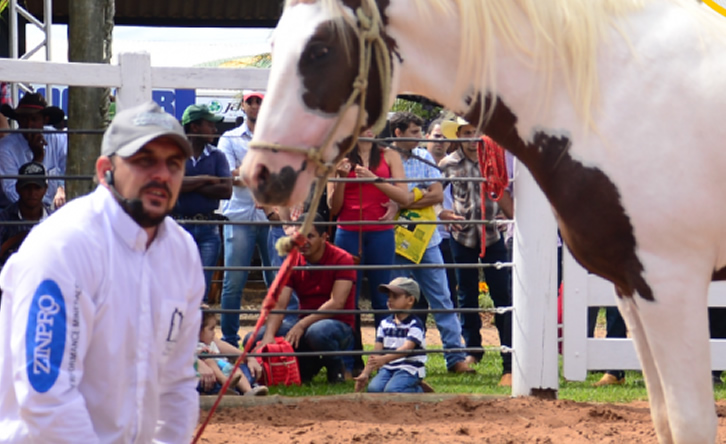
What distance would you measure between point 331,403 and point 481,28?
272 cm

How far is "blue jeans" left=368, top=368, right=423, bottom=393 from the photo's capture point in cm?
541

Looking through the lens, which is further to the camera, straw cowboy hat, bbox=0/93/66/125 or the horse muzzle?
straw cowboy hat, bbox=0/93/66/125

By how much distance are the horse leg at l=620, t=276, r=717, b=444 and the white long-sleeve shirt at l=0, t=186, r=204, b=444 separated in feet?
4.49

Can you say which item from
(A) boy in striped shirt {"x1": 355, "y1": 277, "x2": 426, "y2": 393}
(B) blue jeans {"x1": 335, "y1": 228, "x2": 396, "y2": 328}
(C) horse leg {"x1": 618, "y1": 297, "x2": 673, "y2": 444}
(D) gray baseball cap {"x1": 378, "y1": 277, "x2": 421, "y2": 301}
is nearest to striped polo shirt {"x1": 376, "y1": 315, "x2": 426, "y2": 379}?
(A) boy in striped shirt {"x1": 355, "y1": 277, "x2": 426, "y2": 393}

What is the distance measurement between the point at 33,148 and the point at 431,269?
305 centimetres

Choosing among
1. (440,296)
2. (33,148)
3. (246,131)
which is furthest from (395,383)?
(33,148)

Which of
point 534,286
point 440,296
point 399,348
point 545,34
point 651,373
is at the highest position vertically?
point 545,34

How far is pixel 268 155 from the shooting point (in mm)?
2576

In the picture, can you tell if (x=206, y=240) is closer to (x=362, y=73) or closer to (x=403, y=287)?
(x=403, y=287)

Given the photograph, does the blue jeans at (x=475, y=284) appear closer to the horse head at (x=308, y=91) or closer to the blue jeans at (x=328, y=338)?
the blue jeans at (x=328, y=338)

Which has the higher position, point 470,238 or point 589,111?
point 589,111

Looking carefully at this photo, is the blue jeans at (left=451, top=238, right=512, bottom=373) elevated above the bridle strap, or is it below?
below

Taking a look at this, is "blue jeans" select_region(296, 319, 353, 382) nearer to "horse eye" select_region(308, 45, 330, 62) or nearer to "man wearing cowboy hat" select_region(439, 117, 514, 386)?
"man wearing cowboy hat" select_region(439, 117, 514, 386)

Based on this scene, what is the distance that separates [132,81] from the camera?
4.69 metres
